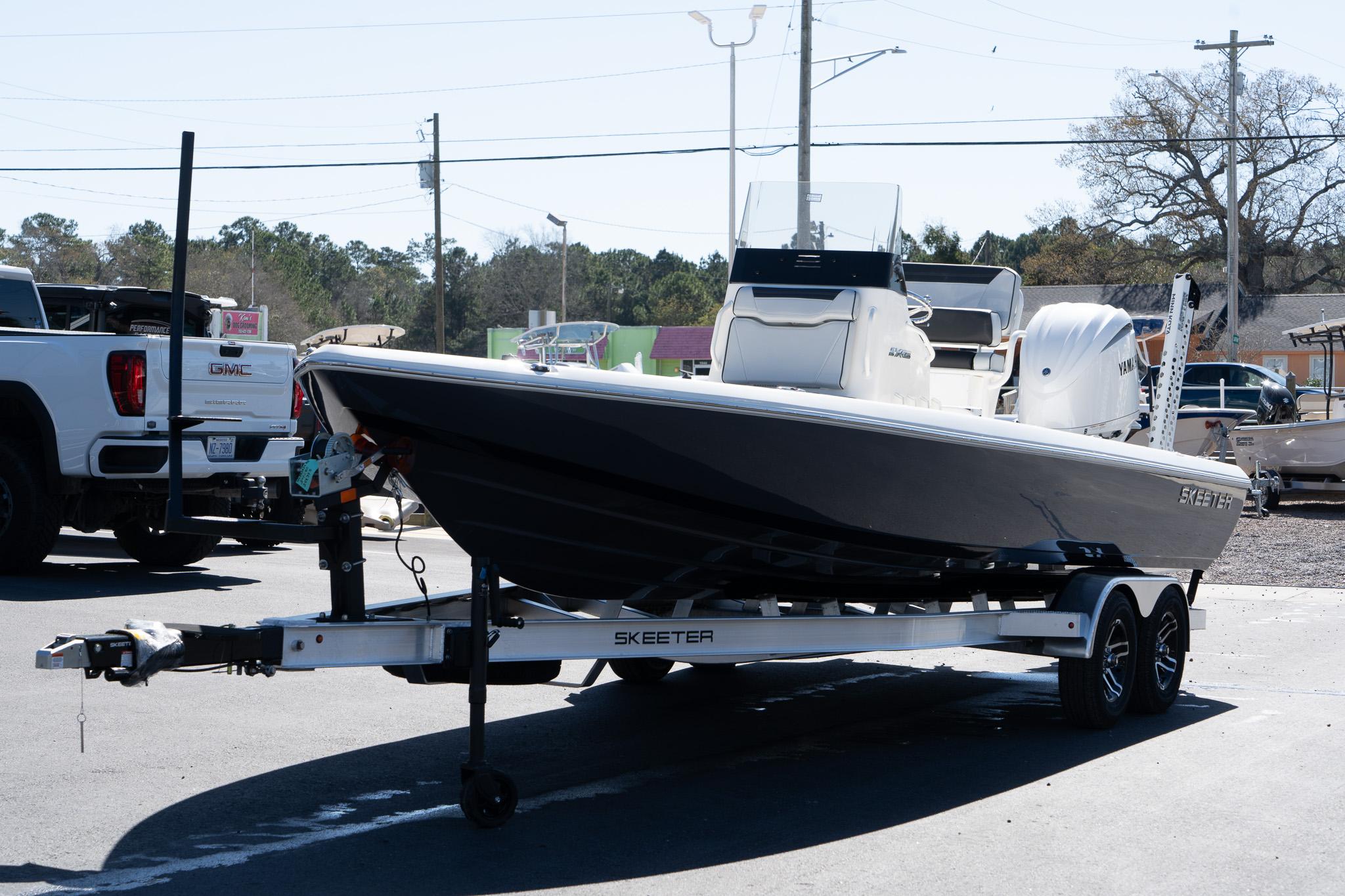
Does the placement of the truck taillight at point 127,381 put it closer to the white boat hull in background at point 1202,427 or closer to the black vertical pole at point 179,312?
the black vertical pole at point 179,312

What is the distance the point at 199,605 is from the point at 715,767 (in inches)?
203

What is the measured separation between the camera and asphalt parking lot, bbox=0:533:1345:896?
4527 mm

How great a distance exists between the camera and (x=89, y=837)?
4.78 m

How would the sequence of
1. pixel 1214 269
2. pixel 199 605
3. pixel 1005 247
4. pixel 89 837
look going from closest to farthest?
pixel 89 837
pixel 199 605
pixel 1214 269
pixel 1005 247

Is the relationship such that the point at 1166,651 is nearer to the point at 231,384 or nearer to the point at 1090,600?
the point at 1090,600

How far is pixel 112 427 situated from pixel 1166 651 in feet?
24.7

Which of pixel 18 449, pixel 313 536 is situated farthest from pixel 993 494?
pixel 18 449

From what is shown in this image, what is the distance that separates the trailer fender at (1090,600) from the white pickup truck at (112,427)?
6309 millimetres

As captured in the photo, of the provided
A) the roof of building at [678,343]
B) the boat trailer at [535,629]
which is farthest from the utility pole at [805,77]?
the roof of building at [678,343]

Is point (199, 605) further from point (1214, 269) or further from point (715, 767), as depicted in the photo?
point (1214, 269)

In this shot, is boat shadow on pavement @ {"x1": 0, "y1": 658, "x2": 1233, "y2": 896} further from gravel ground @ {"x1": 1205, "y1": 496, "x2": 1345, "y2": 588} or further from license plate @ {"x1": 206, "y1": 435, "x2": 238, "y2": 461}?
gravel ground @ {"x1": 1205, "y1": 496, "x2": 1345, "y2": 588}

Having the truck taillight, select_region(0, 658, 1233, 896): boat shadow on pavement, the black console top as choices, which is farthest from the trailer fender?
the truck taillight

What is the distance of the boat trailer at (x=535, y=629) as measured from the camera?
4762 millimetres

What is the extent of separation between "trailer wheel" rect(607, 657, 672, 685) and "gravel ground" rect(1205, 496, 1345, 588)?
19.2ft
